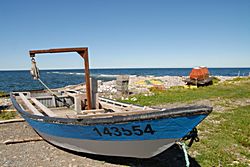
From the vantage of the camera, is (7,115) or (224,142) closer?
(224,142)

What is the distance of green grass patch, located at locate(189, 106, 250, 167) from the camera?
20.4 feet

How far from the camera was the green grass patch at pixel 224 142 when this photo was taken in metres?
6.21

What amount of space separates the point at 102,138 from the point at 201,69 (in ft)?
91.8

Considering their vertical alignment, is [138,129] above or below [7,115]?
above

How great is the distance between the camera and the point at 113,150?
217 inches

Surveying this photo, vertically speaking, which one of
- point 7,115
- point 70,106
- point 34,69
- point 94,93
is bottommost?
point 7,115

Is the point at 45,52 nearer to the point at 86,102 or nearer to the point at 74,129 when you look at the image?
the point at 86,102

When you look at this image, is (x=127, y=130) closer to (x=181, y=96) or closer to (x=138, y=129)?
(x=138, y=129)

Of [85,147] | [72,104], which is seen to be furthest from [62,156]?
[72,104]

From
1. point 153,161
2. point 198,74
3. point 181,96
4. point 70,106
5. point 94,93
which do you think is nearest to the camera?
point 153,161

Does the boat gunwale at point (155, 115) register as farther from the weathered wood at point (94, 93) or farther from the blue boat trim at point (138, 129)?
the weathered wood at point (94, 93)

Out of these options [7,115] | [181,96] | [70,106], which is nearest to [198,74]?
[181,96]

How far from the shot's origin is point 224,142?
7.56 m

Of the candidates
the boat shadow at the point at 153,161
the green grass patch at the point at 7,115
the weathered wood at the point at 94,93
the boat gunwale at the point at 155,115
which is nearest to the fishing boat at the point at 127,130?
the boat gunwale at the point at 155,115
